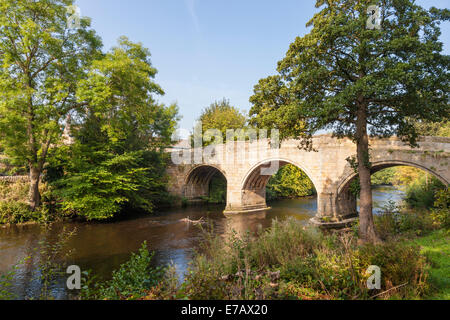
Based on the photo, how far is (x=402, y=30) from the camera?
6160mm

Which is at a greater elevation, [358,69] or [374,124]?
[358,69]

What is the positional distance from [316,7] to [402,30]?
101 inches

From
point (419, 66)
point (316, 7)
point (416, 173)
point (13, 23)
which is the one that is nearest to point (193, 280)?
point (419, 66)

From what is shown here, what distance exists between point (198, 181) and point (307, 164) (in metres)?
13.3

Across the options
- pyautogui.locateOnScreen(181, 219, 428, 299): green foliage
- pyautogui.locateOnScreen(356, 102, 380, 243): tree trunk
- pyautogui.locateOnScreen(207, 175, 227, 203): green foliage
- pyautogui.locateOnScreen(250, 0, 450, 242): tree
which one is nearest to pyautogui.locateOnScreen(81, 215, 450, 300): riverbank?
pyautogui.locateOnScreen(181, 219, 428, 299): green foliage

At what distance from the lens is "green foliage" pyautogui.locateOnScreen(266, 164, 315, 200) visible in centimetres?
2634

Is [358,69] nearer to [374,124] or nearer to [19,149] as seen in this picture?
[374,124]

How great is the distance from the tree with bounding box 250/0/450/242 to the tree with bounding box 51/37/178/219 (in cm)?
876

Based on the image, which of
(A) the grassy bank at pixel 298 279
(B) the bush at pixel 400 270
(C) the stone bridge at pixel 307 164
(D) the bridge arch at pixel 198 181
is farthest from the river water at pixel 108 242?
(D) the bridge arch at pixel 198 181

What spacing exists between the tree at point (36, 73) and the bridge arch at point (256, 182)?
38.2 ft

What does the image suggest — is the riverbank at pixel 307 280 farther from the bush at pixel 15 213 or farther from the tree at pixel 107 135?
the bush at pixel 15 213

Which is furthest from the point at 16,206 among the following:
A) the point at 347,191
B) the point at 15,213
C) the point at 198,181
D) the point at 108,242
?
the point at 347,191

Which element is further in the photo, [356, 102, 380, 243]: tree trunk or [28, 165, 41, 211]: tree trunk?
[28, 165, 41, 211]: tree trunk

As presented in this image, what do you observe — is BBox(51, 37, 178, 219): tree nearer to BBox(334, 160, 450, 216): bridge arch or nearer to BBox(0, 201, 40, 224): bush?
BBox(0, 201, 40, 224): bush
